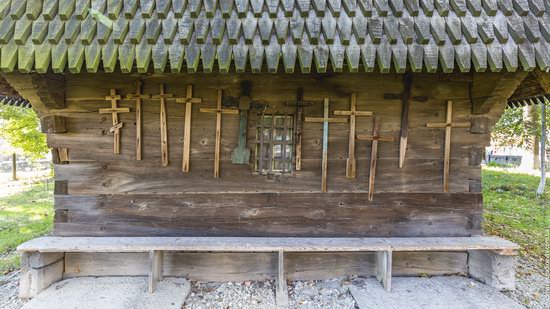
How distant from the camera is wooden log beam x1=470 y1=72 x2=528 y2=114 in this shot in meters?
3.28

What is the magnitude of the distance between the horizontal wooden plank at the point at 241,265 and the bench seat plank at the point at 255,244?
30 cm

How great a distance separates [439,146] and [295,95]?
1.98 m

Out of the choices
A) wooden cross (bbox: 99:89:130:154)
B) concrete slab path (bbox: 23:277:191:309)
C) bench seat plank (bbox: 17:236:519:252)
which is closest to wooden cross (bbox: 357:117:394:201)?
bench seat plank (bbox: 17:236:519:252)

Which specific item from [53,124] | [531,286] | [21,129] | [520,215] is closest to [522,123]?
[520,215]

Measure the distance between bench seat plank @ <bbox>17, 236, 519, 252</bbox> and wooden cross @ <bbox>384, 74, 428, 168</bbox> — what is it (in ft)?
3.38

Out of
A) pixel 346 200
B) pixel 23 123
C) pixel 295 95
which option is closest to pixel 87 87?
pixel 295 95

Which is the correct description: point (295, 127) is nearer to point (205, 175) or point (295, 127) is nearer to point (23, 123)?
point (205, 175)

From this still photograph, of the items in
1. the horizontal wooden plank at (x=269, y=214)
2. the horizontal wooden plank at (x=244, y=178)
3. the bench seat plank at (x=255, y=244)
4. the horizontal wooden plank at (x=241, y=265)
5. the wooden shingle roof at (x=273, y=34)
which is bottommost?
the horizontal wooden plank at (x=241, y=265)

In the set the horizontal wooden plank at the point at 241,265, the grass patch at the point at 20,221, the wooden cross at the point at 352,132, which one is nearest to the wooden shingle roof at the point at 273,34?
the wooden cross at the point at 352,132

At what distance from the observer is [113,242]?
11.3 feet

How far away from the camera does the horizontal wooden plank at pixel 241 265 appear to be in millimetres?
3775

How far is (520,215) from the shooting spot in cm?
796

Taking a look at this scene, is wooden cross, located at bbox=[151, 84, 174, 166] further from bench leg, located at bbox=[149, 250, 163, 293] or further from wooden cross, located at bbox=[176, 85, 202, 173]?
bench leg, located at bbox=[149, 250, 163, 293]

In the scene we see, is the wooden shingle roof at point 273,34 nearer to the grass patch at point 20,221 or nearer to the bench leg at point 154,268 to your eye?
the bench leg at point 154,268
